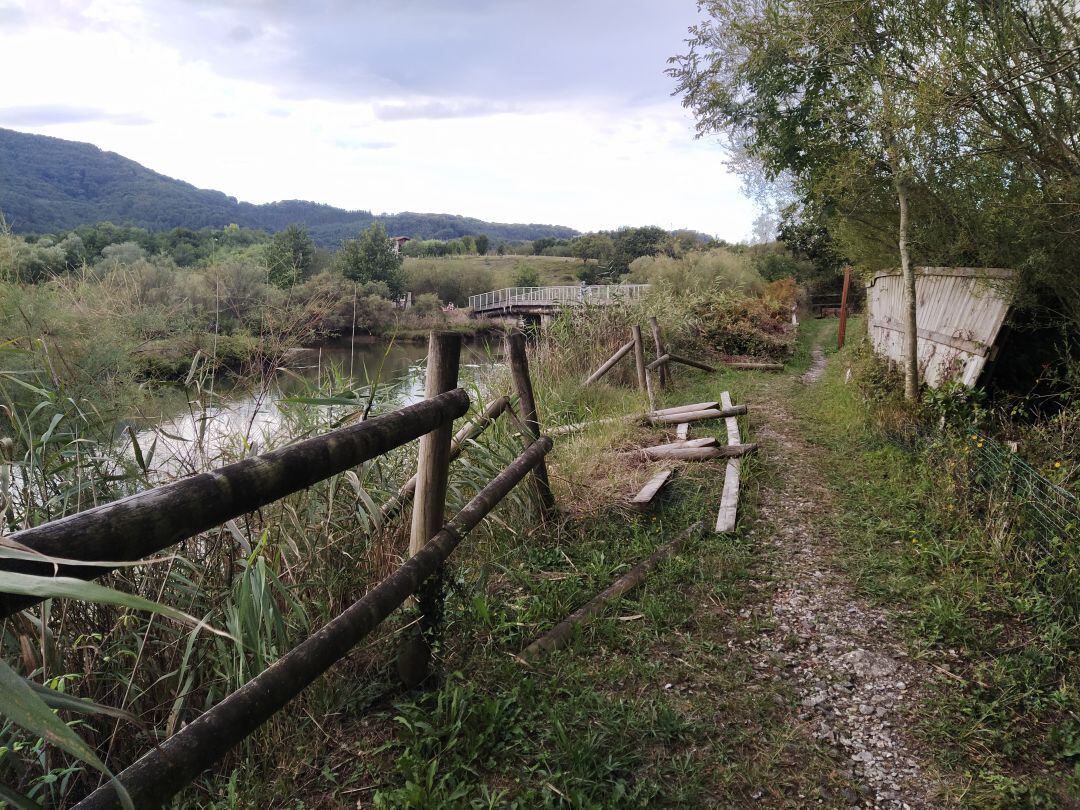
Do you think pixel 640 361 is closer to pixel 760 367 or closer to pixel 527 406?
pixel 760 367

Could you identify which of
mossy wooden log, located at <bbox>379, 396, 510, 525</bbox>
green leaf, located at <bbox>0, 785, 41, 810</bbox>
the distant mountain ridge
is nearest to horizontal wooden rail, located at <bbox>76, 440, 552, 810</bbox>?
green leaf, located at <bbox>0, 785, 41, 810</bbox>

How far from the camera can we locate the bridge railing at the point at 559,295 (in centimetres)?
1459

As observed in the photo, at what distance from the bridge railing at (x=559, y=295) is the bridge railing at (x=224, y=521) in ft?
36.4

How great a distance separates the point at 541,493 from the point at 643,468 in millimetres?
1806

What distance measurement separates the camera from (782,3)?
24.0 ft

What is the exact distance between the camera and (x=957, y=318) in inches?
260

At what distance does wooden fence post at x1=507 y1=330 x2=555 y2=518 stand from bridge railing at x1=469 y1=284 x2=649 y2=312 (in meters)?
8.78

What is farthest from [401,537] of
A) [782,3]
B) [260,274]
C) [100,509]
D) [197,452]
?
[782,3]

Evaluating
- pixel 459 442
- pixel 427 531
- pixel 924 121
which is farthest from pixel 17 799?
pixel 924 121

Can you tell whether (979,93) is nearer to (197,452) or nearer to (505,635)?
(505,635)

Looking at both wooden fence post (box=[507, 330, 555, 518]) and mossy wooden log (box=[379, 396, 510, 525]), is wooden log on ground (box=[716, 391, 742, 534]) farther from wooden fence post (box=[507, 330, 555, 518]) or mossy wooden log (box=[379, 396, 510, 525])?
mossy wooden log (box=[379, 396, 510, 525])

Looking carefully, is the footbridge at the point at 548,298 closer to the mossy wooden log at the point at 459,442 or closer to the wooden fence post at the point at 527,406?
the wooden fence post at the point at 527,406

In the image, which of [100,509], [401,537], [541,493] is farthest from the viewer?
[541,493]

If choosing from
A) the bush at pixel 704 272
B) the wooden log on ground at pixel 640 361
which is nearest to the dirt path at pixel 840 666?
the wooden log on ground at pixel 640 361
